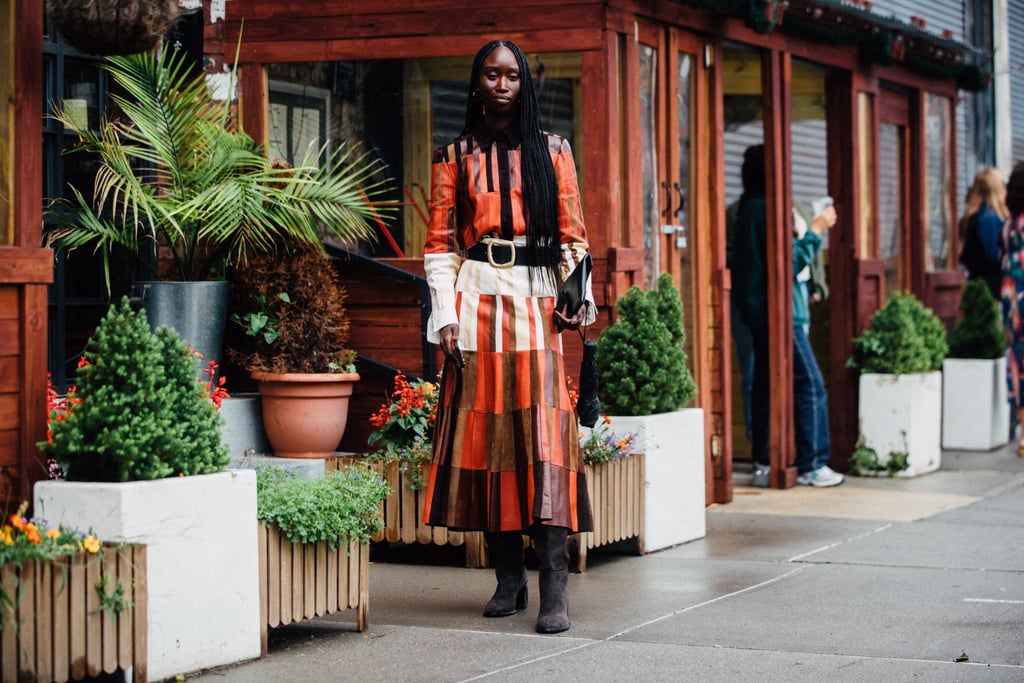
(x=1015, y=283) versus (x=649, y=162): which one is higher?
(x=649, y=162)

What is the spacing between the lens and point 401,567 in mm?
7391

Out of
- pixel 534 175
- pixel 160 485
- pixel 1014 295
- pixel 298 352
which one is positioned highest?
pixel 534 175

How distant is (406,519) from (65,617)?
268 cm

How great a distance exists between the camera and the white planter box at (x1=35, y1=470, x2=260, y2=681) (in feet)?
15.9

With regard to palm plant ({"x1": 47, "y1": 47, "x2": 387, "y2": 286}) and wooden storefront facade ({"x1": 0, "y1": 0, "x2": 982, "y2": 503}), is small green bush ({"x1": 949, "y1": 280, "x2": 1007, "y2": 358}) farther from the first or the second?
palm plant ({"x1": 47, "y1": 47, "x2": 387, "y2": 286})

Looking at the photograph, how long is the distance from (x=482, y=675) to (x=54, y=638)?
131 cm

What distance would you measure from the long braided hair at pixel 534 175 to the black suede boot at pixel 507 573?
3.41 feet

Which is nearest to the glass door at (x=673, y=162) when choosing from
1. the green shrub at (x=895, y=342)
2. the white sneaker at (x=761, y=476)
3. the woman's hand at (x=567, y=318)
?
the white sneaker at (x=761, y=476)

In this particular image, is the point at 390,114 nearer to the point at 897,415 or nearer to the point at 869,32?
the point at 869,32

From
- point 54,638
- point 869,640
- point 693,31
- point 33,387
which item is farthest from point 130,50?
point 693,31

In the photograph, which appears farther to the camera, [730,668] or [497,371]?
[497,371]

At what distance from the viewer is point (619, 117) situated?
8461 millimetres

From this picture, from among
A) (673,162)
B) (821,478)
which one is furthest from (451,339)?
(821,478)

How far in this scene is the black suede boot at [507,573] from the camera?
6.12 m
